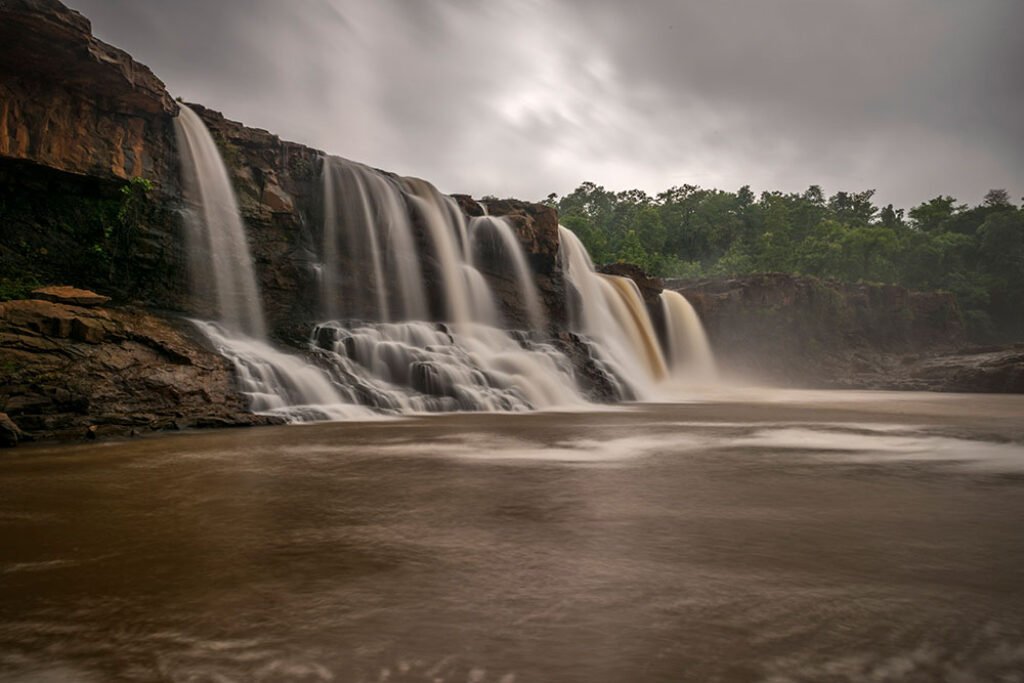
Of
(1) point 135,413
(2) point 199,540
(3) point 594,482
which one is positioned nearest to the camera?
(2) point 199,540

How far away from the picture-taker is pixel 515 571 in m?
2.54

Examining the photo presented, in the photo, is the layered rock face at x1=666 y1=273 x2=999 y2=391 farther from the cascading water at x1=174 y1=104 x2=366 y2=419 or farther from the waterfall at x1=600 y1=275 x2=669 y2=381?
the cascading water at x1=174 y1=104 x2=366 y2=419

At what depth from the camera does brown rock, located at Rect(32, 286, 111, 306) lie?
A: 31.6ft

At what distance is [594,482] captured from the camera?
15.1 feet

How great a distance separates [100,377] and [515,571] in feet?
28.4

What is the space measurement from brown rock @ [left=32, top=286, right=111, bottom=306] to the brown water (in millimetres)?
5436

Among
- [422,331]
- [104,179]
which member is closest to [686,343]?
[422,331]

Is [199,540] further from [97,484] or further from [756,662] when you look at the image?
[756,662]

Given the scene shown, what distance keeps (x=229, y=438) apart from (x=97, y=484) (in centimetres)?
317

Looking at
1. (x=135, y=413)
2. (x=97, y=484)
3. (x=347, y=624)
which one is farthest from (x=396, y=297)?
(x=347, y=624)

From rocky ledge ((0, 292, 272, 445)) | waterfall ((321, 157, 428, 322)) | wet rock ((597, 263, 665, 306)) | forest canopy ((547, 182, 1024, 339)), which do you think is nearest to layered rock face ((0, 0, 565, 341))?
waterfall ((321, 157, 428, 322))

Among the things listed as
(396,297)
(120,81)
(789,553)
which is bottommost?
(789,553)

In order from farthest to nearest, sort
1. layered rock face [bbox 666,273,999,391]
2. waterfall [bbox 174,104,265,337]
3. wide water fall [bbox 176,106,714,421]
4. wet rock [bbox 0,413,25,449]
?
layered rock face [bbox 666,273,999,391]
waterfall [bbox 174,104,265,337]
wide water fall [bbox 176,106,714,421]
wet rock [bbox 0,413,25,449]

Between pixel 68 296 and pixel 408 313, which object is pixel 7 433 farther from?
pixel 408 313
